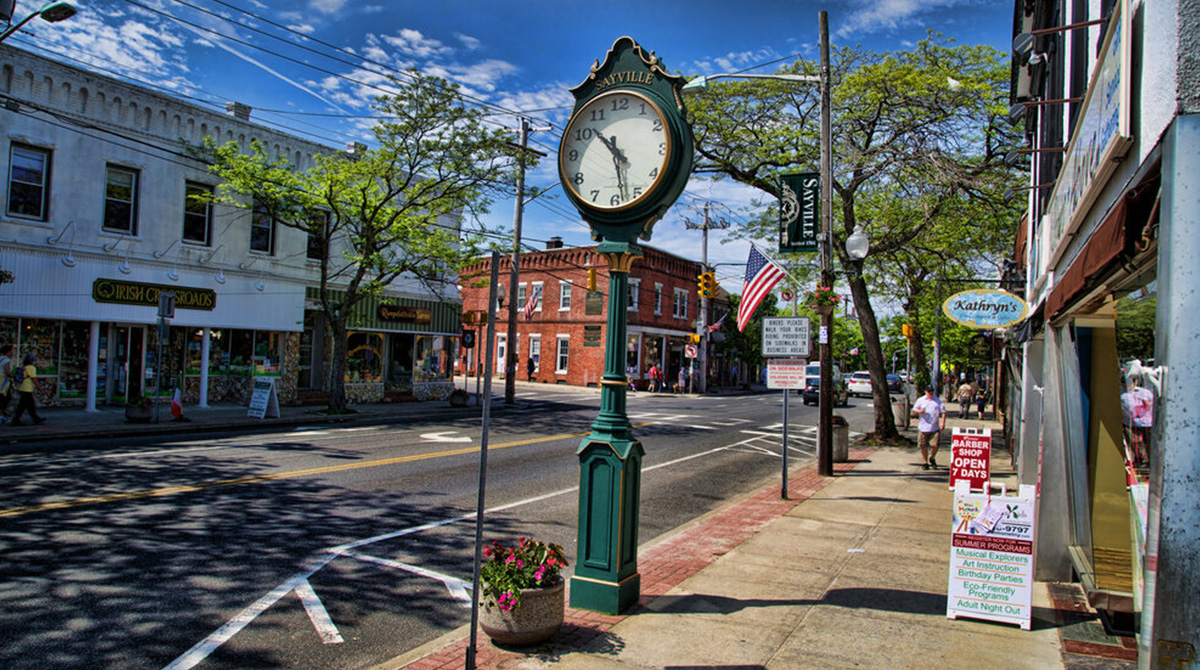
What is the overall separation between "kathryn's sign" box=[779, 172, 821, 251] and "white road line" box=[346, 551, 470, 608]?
31.2 feet

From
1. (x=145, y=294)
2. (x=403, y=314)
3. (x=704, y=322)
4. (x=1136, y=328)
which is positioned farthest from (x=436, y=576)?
(x=704, y=322)

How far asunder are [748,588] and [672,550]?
1.54 m

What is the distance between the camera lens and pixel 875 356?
19.2 meters

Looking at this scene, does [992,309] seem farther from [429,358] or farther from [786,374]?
[429,358]

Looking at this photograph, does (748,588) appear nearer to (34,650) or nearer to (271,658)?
(271,658)

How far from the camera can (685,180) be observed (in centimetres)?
610

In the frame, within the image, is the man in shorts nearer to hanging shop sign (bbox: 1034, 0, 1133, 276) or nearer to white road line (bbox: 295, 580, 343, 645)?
hanging shop sign (bbox: 1034, 0, 1133, 276)

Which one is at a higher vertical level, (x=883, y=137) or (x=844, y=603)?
(x=883, y=137)

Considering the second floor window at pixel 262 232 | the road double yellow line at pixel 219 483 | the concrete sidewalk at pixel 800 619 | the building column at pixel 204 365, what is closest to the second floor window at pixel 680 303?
the second floor window at pixel 262 232

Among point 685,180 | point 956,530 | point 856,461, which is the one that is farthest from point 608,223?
point 856,461

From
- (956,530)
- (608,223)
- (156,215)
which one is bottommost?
(956,530)

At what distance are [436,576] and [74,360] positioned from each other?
18.5 metres

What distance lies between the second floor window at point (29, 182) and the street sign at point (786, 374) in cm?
1873

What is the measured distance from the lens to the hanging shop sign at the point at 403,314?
28234mm
